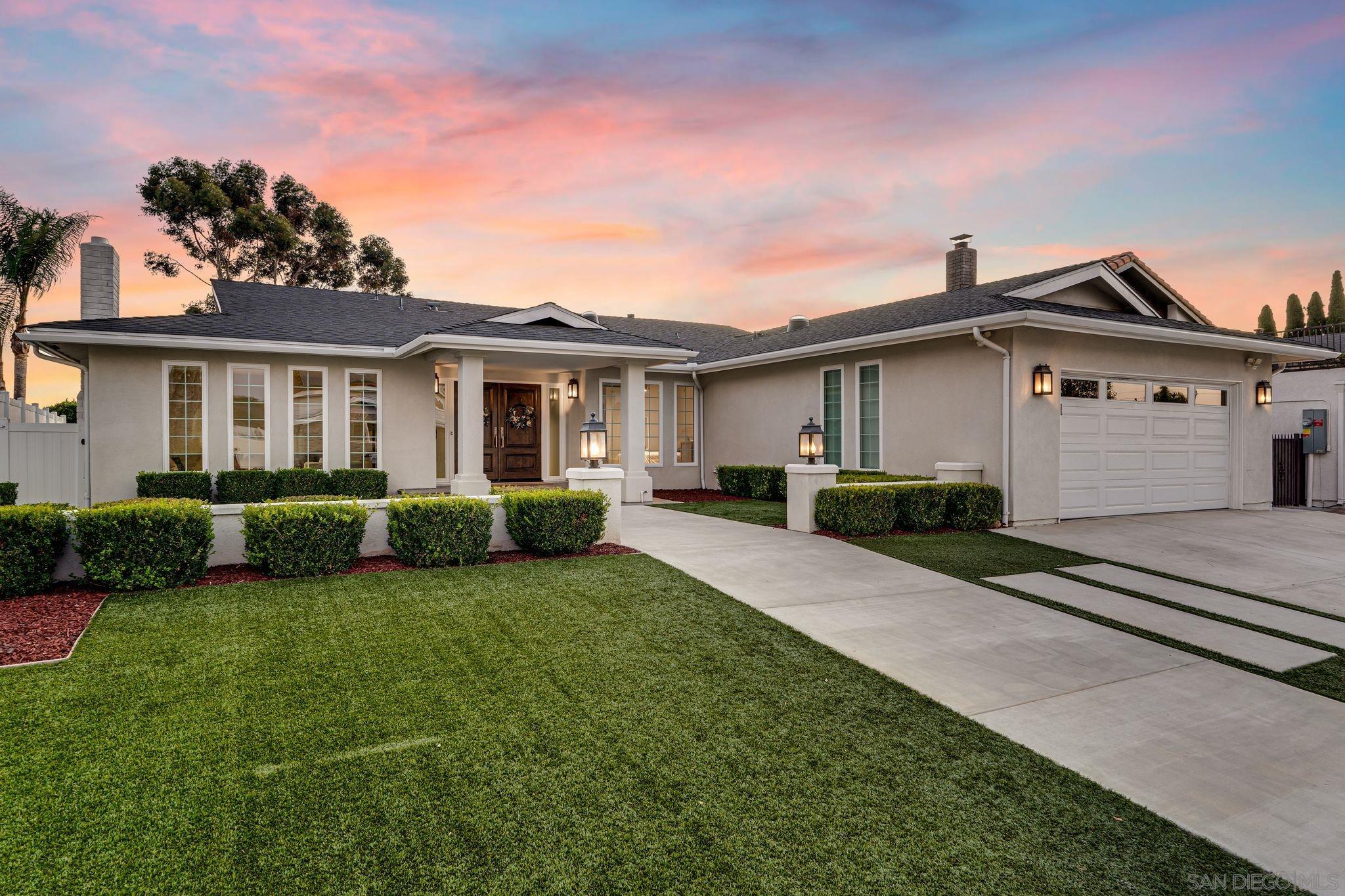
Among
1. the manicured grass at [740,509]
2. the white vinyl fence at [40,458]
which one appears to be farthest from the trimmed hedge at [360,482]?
the manicured grass at [740,509]

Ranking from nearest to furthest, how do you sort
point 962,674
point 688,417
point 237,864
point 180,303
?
1. point 237,864
2. point 962,674
3. point 688,417
4. point 180,303

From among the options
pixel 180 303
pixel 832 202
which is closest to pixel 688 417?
pixel 832 202

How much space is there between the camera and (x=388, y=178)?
12.7 meters

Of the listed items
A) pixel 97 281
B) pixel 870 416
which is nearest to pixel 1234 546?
pixel 870 416

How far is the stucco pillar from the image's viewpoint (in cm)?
888

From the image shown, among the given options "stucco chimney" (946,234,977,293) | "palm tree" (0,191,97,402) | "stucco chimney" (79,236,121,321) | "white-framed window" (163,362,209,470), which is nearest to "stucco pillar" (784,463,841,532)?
"stucco chimney" (946,234,977,293)

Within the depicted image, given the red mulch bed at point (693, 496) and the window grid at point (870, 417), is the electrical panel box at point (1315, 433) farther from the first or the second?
the red mulch bed at point (693, 496)

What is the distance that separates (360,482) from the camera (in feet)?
36.8

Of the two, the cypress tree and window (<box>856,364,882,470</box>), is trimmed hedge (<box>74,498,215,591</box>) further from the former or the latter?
the cypress tree

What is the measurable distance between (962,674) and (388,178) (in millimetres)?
12964

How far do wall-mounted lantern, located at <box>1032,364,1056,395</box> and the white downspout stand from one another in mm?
465

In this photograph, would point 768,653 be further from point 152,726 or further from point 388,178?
point 388,178

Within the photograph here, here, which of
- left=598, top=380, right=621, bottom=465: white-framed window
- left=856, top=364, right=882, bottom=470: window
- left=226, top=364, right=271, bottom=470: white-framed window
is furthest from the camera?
left=598, top=380, right=621, bottom=465: white-framed window

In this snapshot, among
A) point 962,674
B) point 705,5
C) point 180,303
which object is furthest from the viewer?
point 180,303
